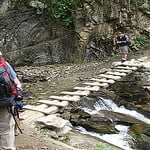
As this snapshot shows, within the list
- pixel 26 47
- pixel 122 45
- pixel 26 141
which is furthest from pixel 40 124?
pixel 26 47

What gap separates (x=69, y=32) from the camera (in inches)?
593

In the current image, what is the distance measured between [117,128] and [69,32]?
A: 33.6 ft

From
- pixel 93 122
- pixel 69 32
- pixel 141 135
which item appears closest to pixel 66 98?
pixel 93 122

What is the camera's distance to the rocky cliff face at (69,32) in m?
14.4

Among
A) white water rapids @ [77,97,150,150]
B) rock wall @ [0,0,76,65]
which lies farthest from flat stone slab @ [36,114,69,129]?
rock wall @ [0,0,76,65]

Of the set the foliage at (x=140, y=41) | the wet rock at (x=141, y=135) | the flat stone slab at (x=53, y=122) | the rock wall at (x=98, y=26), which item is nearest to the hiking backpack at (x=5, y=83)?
the flat stone slab at (x=53, y=122)

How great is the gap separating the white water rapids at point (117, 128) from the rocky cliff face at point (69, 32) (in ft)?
23.2

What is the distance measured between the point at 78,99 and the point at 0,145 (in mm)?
3670

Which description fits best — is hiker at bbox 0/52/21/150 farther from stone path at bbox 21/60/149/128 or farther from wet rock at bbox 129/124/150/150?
wet rock at bbox 129/124/150/150

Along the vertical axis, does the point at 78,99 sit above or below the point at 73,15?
below

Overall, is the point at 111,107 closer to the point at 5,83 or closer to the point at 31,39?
the point at 5,83

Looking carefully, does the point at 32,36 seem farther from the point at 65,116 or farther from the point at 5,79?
the point at 5,79

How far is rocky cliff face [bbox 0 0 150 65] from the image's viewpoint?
14.4 metres

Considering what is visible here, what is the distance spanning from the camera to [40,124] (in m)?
5.07
